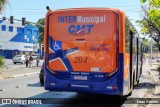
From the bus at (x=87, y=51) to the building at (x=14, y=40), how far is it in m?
70.1

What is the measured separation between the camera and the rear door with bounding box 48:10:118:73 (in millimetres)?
10711

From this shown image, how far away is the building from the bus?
70125 mm

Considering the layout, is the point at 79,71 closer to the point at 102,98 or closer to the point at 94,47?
the point at 94,47

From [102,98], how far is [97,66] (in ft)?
13.2

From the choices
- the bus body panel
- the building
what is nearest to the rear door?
the bus body panel

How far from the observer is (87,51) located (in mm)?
10891

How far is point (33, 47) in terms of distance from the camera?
88188mm

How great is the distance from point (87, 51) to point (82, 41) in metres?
0.36

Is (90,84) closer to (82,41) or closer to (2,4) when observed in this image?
(82,41)

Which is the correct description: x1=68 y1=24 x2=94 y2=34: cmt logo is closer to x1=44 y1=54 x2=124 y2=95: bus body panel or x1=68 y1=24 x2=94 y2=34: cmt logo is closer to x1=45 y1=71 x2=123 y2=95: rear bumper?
x1=44 y1=54 x2=124 y2=95: bus body panel

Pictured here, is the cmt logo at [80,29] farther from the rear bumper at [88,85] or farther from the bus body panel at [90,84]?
the rear bumper at [88,85]

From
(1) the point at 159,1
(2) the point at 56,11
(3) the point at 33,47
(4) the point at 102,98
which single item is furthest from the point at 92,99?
(3) the point at 33,47

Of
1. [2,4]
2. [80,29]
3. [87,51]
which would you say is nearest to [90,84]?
[87,51]

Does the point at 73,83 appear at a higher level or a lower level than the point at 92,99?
higher
